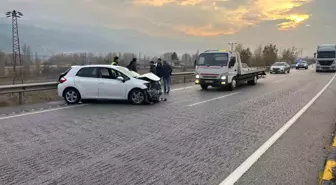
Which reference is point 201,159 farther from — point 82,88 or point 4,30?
point 4,30

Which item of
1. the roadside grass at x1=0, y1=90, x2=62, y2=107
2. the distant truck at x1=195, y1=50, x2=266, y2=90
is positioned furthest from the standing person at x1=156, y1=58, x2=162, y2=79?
the roadside grass at x1=0, y1=90, x2=62, y2=107

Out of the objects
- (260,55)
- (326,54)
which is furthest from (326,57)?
(260,55)

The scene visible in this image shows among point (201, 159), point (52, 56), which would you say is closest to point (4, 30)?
point (52, 56)

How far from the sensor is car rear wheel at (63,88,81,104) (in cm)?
1251

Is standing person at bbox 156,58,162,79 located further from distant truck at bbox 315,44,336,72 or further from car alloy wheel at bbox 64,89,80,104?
distant truck at bbox 315,44,336,72

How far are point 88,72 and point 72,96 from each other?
3.73ft

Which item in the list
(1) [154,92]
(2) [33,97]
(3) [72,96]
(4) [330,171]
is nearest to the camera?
(4) [330,171]

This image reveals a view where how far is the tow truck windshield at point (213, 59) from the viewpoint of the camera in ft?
59.4

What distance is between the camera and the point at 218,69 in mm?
17906

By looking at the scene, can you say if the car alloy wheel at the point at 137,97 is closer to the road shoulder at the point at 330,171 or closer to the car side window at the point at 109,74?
the car side window at the point at 109,74

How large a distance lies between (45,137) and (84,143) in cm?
112

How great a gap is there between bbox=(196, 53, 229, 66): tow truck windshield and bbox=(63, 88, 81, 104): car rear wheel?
332 inches

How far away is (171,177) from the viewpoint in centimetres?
468

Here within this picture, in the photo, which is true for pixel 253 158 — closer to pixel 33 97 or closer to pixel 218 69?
pixel 218 69
